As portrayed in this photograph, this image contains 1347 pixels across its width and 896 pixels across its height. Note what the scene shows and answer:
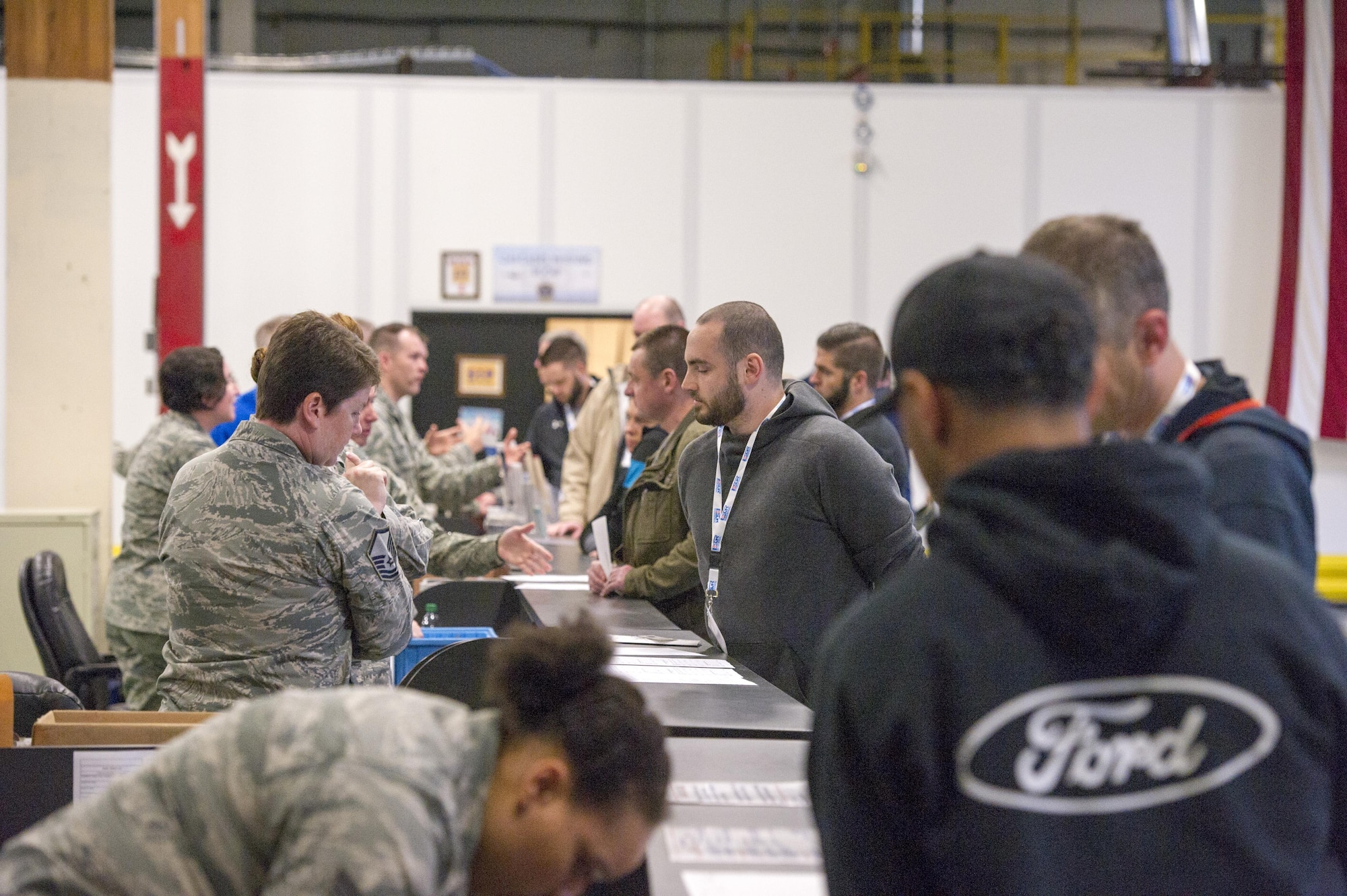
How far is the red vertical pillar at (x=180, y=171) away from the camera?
6762 mm

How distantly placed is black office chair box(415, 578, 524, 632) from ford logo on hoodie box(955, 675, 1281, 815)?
341cm

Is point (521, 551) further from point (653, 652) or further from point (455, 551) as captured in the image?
point (653, 652)

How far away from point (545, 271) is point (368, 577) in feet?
22.0

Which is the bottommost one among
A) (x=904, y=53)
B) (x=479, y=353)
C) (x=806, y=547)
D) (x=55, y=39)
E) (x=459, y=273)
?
(x=806, y=547)

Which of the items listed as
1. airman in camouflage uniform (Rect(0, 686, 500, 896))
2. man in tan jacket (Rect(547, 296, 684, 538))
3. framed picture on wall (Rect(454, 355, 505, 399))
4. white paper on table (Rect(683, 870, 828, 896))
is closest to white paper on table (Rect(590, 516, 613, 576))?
white paper on table (Rect(683, 870, 828, 896))

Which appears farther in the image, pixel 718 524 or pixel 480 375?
pixel 480 375

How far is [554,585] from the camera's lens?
154 inches

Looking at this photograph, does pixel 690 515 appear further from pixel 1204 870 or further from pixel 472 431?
pixel 472 431

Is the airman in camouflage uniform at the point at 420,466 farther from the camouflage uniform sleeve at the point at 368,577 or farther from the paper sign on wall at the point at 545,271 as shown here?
the paper sign on wall at the point at 545,271

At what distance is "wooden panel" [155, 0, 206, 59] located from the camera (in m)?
6.76

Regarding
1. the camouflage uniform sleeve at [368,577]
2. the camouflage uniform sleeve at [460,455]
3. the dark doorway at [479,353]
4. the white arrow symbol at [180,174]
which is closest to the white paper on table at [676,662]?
the camouflage uniform sleeve at [368,577]

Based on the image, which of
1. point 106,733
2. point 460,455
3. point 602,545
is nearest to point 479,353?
point 460,455

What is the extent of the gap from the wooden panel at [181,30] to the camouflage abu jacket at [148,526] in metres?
3.30

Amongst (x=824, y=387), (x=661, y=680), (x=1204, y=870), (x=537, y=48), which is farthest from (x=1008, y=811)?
(x=537, y=48)
